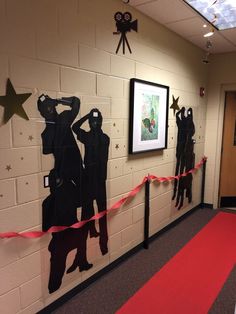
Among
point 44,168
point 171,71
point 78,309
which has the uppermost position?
point 171,71

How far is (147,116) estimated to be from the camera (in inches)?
116

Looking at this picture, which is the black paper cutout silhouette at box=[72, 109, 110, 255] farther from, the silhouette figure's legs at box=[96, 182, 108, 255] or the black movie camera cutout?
the black movie camera cutout

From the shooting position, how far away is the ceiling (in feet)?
8.35

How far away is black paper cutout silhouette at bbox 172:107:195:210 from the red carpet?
0.70 metres

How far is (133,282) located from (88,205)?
0.88 meters

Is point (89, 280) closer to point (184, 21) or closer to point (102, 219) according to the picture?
point (102, 219)

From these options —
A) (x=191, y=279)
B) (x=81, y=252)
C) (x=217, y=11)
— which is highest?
(x=217, y=11)

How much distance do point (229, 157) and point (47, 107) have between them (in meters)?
3.69

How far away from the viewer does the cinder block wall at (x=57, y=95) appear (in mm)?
1692

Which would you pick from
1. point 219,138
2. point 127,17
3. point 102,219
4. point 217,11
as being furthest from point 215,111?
point 102,219

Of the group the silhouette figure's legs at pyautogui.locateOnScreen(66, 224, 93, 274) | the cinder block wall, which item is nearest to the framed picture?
the cinder block wall

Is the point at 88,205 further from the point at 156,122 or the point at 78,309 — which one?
the point at 156,122

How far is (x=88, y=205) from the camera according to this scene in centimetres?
233

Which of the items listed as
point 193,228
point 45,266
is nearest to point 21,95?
point 45,266
